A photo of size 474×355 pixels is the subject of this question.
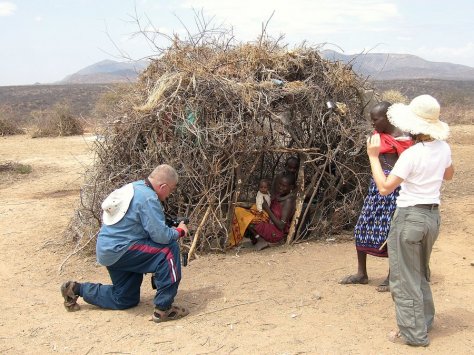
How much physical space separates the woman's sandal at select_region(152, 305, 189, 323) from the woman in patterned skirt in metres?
1.56

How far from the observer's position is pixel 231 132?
5199mm

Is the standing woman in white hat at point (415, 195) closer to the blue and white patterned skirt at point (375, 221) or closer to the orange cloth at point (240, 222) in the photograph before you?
the blue and white patterned skirt at point (375, 221)

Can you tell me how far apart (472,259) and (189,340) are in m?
3.09

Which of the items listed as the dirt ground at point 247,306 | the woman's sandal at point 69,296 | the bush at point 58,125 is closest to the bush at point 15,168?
the dirt ground at point 247,306

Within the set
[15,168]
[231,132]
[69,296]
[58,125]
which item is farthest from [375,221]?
[58,125]

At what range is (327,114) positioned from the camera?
228 inches

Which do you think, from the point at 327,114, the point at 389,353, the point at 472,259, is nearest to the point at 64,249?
the point at 327,114

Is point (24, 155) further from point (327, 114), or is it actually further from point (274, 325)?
point (274, 325)

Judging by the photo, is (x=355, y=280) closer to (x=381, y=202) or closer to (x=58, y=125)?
(x=381, y=202)

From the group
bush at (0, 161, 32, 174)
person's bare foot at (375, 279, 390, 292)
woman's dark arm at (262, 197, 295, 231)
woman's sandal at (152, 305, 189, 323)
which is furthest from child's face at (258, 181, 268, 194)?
bush at (0, 161, 32, 174)

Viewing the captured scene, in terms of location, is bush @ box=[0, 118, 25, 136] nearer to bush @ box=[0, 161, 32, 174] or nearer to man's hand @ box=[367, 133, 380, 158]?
bush @ box=[0, 161, 32, 174]

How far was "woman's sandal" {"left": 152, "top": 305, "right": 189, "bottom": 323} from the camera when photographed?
4.05m

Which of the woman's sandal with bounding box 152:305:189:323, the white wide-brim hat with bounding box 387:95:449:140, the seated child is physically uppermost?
the white wide-brim hat with bounding box 387:95:449:140

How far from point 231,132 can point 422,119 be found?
2.28 meters
